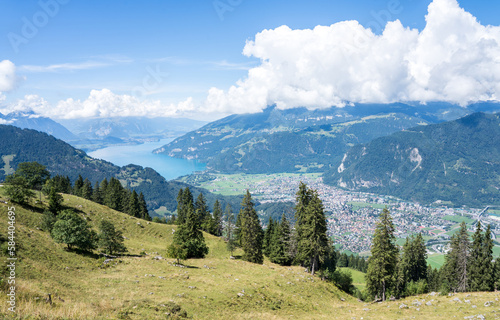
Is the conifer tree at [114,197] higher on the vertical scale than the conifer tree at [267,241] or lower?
higher

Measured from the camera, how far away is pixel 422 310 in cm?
3192

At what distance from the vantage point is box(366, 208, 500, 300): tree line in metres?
45.1

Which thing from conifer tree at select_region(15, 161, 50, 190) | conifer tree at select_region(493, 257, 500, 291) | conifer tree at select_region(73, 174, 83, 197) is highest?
conifer tree at select_region(15, 161, 50, 190)

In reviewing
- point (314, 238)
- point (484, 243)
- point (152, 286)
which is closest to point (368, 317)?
point (314, 238)

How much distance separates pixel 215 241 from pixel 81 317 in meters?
65.6

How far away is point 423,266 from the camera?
74.6m

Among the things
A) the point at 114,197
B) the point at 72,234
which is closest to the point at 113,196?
the point at 114,197

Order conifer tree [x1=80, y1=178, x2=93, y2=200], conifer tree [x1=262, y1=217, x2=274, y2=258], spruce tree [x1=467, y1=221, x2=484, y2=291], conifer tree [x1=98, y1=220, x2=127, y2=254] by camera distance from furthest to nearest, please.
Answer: conifer tree [x1=80, y1=178, x2=93, y2=200]
conifer tree [x1=262, y1=217, x2=274, y2=258]
spruce tree [x1=467, y1=221, x2=484, y2=291]
conifer tree [x1=98, y1=220, x2=127, y2=254]

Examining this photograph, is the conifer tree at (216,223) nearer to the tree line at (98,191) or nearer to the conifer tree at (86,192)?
the tree line at (98,191)

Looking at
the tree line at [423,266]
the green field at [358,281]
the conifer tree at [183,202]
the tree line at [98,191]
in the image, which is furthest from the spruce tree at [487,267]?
the tree line at [98,191]

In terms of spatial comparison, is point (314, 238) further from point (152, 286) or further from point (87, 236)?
point (87, 236)

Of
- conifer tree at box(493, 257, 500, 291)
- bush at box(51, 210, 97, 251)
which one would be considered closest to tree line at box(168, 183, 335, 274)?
bush at box(51, 210, 97, 251)

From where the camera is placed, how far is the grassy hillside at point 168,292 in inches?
797

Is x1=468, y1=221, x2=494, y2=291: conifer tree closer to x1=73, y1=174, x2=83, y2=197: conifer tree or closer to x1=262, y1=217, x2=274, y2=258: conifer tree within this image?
x1=262, y1=217, x2=274, y2=258: conifer tree
